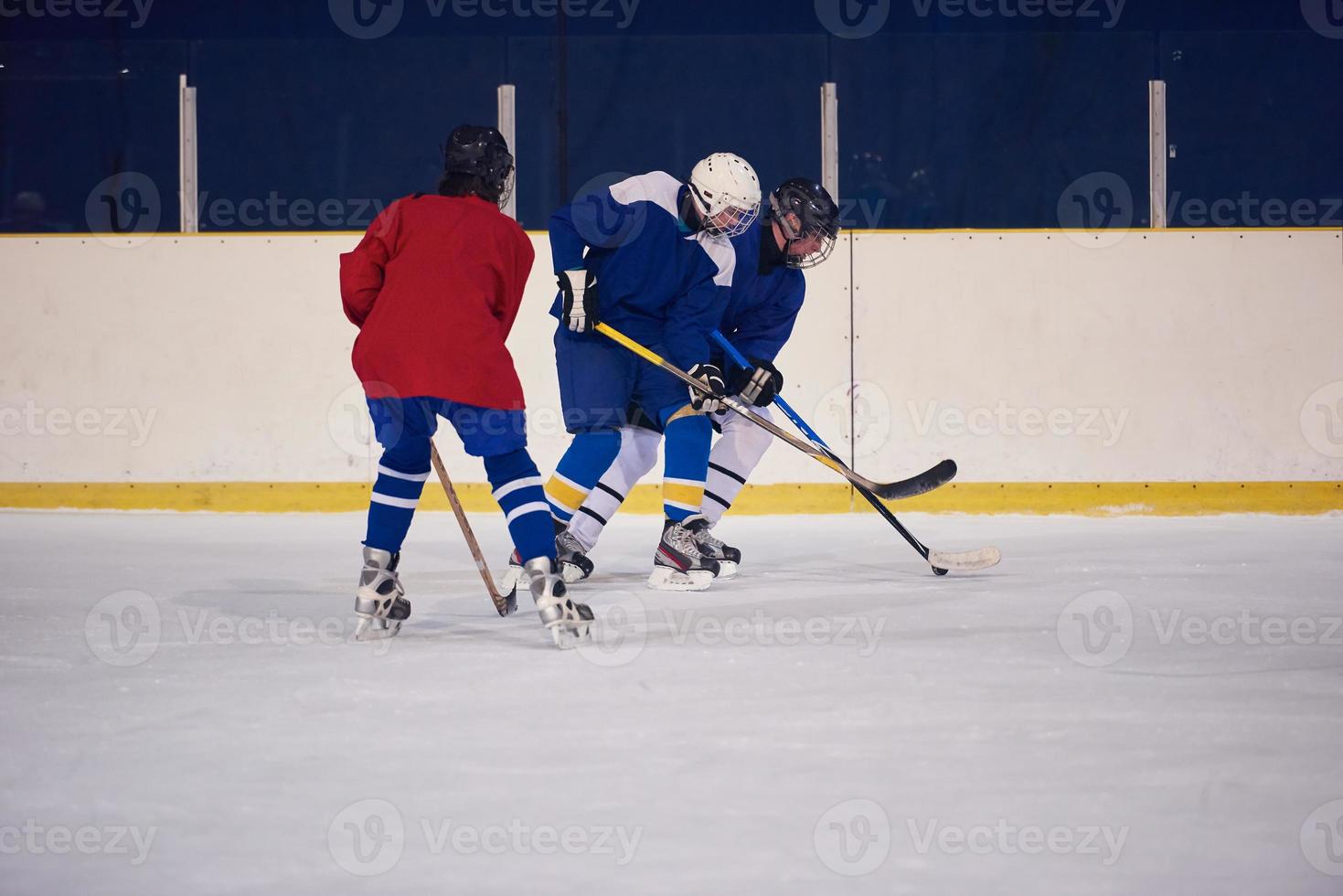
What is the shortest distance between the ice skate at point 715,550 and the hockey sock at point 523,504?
822 mm

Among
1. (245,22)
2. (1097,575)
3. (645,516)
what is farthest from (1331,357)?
(245,22)

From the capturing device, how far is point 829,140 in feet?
15.4

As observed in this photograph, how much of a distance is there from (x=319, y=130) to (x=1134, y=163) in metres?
3.67


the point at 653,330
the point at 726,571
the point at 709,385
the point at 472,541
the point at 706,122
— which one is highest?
the point at 706,122

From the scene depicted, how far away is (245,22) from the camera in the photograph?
6.52 m

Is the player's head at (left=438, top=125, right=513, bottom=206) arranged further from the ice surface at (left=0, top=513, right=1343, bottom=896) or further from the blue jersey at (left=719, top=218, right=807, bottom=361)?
the blue jersey at (left=719, top=218, right=807, bottom=361)

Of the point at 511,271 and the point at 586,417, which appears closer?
the point at 511,271

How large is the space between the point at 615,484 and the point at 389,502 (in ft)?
2.98

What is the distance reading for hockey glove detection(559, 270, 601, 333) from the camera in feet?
9.23

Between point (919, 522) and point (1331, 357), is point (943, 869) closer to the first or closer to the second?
point (919, 522)

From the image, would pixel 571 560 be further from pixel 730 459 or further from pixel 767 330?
pixel 767 330

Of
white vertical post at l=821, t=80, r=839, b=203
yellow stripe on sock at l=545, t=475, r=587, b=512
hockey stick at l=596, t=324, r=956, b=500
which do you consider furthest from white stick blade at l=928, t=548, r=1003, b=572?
white vertical post at l=821, t=80, r=839, b=203

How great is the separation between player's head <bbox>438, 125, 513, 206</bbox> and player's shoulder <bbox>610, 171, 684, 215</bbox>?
0.65m

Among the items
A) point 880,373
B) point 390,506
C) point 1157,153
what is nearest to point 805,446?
point 390,506
